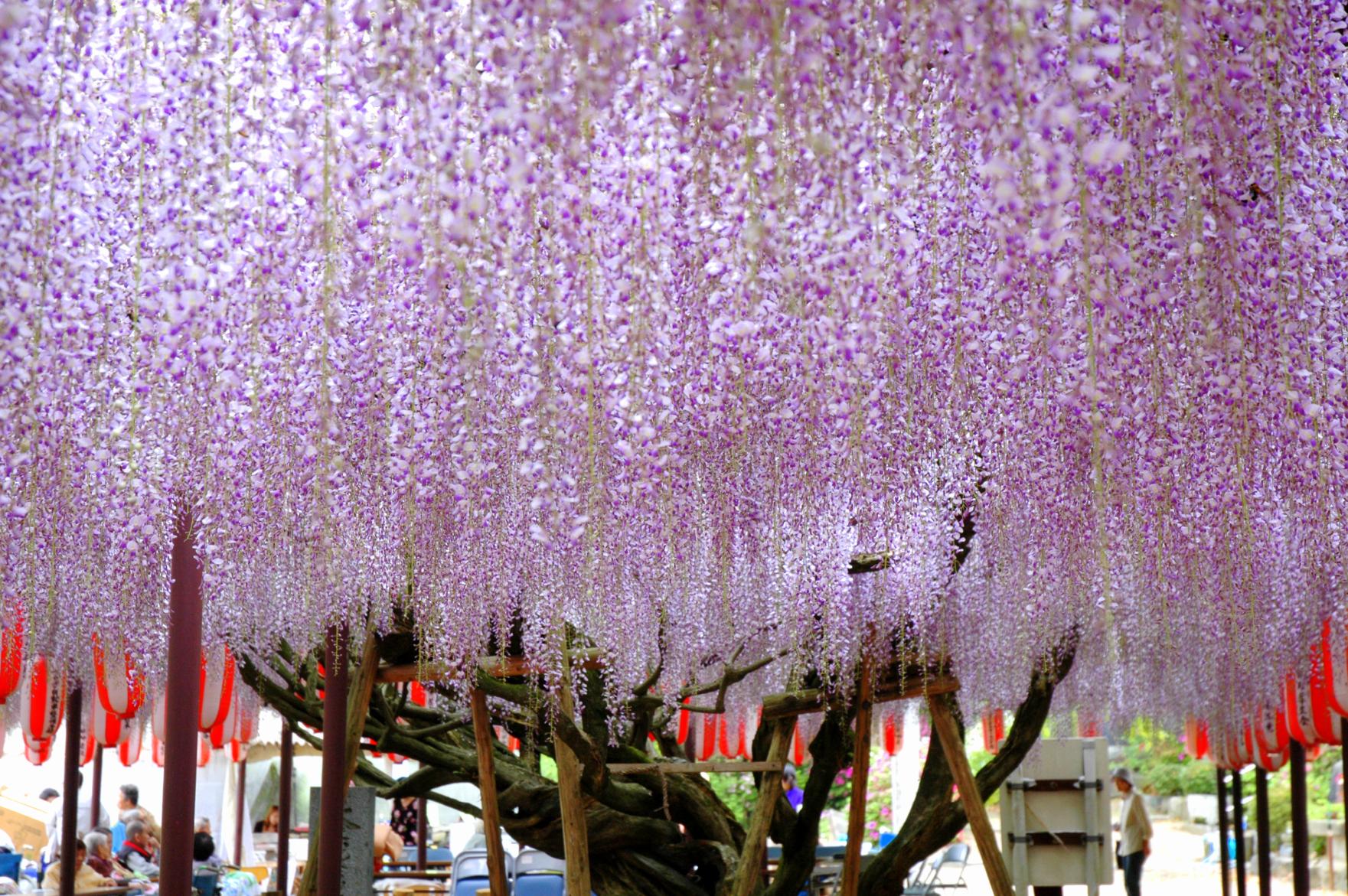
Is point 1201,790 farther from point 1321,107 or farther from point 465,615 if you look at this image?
point 1321,107

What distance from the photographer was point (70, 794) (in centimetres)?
796

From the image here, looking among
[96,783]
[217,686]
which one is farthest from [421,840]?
[217,686]

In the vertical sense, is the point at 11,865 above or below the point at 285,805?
below

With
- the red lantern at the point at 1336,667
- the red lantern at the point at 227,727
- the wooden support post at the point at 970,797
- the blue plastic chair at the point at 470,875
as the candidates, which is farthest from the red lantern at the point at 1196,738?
the red lantern at the point at 227,727

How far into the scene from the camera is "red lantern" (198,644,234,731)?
24.1 ft

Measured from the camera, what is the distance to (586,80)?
2043 mm

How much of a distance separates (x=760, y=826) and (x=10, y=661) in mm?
3333

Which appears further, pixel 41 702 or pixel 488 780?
pixel 41 702

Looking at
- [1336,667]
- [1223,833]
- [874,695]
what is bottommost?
[1223,833]

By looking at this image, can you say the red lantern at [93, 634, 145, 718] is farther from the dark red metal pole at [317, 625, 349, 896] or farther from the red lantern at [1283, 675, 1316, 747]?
the red lantern at [1283, 675, 1316, 747]

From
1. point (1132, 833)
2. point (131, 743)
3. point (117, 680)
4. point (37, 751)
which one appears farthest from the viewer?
point (1132, 833)

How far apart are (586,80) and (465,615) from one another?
12.6 ft

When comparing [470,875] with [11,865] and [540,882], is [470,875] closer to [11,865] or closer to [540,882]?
[540,882]

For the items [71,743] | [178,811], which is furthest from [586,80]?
[71,743]
